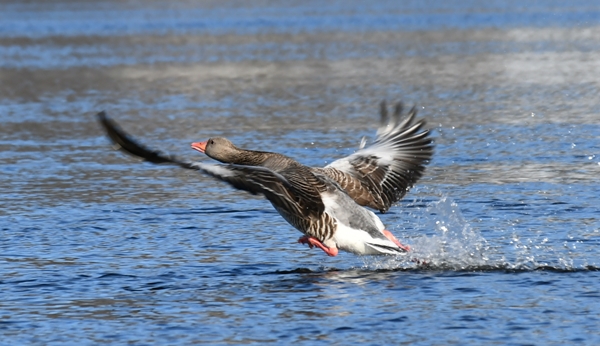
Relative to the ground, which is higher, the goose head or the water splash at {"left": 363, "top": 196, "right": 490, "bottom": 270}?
the goose head

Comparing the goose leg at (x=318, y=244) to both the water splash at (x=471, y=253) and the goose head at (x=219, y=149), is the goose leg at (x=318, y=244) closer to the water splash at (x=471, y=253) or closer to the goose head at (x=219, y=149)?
the water splash at (x=471, y=253)

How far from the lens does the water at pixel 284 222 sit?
8.78 meters

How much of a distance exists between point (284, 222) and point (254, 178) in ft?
11.1

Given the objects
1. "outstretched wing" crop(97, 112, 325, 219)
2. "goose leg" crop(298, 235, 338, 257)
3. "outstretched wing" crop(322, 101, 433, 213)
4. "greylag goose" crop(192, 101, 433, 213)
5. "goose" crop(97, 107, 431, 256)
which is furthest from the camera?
"outstretched wing" crop(322, 101, 433, 213)

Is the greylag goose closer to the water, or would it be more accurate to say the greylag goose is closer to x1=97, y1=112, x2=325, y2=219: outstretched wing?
the water

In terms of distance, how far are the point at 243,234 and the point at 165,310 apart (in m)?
3.02

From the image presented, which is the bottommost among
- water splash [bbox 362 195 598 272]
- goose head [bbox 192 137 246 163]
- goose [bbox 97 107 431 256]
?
water splash [bbox 362 195 598 272]

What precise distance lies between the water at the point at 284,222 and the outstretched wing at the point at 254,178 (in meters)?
0.71

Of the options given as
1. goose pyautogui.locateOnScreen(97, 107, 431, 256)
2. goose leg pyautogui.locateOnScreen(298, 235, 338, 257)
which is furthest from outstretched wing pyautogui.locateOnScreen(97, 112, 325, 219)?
goose leg pyautogui.locateOnScreen(298, 235, 338, 257)

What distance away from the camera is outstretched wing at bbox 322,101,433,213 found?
37.1 ft

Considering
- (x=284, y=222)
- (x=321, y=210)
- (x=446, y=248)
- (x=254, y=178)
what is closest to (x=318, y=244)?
(x=321, y=210)

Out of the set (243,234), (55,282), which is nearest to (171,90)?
(243,234)

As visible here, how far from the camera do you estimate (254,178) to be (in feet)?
31.2

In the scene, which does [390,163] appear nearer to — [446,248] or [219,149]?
[446,248]
